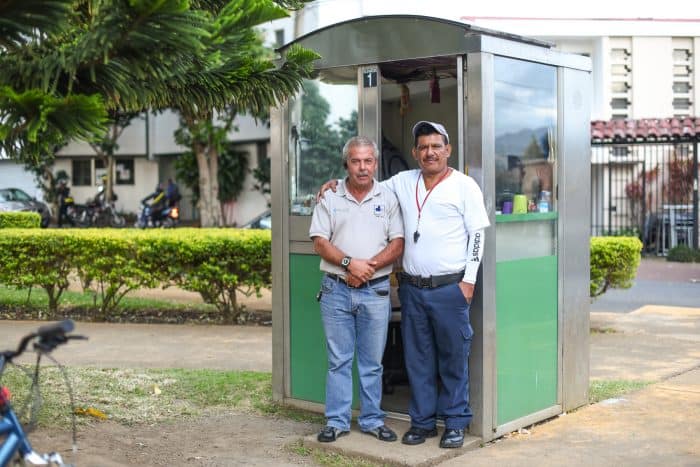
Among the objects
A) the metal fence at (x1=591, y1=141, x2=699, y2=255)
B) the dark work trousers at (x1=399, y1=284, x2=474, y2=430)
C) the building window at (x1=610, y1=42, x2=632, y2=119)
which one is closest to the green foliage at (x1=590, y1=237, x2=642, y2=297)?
the dark work trousers at (x1=399, y1=284, x2=474, y2=430)

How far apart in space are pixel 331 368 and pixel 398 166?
204 centimetres

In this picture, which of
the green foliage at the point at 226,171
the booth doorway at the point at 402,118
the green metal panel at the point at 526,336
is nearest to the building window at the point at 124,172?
the green foliage at the point at 226,171

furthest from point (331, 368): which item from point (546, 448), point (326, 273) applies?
point (546, 448)

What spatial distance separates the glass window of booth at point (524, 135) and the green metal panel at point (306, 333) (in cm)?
146

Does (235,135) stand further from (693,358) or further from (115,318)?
(693,358)

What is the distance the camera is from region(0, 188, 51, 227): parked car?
29750 mm

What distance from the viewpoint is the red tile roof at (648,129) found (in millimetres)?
18500

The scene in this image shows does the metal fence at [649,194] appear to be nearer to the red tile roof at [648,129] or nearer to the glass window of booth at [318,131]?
the red tile roof at [648,129]

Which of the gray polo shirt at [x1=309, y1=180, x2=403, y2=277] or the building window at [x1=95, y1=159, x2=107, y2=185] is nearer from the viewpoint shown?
the gray polo shirt at [x1=309, y1=180, x2=403, y2=277]

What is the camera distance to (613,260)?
34.3ft

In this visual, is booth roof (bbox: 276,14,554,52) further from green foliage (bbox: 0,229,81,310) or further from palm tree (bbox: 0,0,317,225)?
green foliage (bbox: 0,229,81,310)

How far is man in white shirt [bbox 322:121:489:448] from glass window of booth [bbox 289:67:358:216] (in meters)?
1.19

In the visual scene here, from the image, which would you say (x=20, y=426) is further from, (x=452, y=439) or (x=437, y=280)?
(x=452, y=439)

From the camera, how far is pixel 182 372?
810 cm
